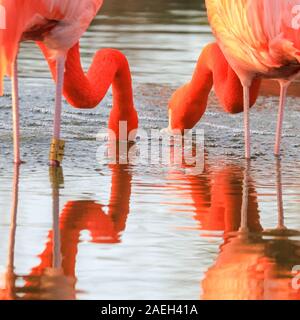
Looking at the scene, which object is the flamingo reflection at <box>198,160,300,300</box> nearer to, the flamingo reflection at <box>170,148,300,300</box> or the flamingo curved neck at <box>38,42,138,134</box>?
the flamingo reflection at <box>170,148,300,300</box>

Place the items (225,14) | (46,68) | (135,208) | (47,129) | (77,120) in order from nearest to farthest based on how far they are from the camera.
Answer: (135,208)
(225,14)
(47,129)
(77,120)
(46,68)

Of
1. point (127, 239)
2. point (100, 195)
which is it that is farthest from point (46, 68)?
point (127, 239)

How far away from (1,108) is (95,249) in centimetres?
443

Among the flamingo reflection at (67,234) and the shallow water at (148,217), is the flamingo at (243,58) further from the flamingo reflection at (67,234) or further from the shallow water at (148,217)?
the flamingo reflection at (67,234)

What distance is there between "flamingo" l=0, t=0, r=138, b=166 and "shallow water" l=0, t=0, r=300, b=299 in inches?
10.6

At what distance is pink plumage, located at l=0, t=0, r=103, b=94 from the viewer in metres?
6.92

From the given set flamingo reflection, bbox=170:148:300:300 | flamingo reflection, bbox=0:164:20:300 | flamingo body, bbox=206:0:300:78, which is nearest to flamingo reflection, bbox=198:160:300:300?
flamingo reflection, bbox=170:148:300:300

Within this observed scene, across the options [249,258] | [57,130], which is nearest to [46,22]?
[57,130]

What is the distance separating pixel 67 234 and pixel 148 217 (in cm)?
55

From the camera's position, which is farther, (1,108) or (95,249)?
(1,108)
